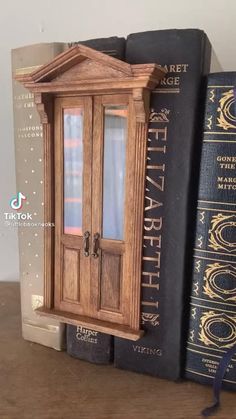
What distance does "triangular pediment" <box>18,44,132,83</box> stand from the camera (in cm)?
61

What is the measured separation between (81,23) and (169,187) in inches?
21.9

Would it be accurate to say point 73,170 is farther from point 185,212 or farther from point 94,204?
point 185,212

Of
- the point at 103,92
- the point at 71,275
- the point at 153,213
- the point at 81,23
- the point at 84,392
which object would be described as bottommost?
the point at 84,392

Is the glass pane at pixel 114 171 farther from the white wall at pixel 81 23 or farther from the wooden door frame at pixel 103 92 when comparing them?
the white wall at pixel 81 23

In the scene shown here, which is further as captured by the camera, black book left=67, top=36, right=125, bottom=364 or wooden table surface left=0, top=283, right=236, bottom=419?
black book left=67, top=36, right=125, bottom=364

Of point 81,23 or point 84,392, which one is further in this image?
point 81,23

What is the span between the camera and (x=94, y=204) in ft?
2.31

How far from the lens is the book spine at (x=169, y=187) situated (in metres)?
0.62

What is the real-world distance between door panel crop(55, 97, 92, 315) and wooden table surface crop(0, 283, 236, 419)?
0.11 m

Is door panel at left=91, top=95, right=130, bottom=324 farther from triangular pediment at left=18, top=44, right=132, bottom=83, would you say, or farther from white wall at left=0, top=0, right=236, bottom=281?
white wall at left=0, top=0, right=236, bottom=281

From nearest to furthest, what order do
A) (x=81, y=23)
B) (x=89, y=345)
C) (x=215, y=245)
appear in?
(x=215, y=245) < (x=89, y=345) < (x=81, y=23)

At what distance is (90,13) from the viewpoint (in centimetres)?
95

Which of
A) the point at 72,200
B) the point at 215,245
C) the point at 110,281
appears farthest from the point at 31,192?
the point at 215,245

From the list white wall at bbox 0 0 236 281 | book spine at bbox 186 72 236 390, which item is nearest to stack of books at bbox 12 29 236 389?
book spine at bbox 186 72 236 390
